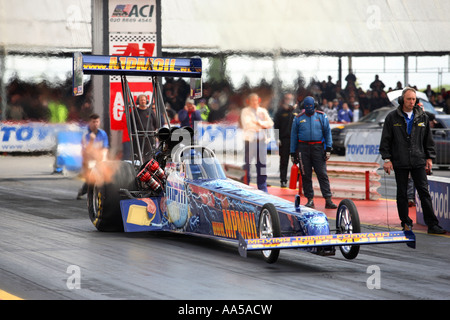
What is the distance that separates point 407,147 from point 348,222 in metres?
2.58

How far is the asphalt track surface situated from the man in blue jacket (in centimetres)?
220

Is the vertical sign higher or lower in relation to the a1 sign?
higher

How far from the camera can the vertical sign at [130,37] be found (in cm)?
1805

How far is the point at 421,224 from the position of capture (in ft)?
41.4

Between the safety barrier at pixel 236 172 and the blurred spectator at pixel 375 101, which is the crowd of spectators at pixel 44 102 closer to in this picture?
the safety barrier at pixel 236 172

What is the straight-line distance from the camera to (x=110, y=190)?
1158 centimetres

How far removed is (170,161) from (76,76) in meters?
1.75

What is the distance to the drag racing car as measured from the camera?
8.58 meters

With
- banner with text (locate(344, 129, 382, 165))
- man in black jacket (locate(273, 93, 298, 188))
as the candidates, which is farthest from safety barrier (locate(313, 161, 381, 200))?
banner with text (locate(344, 129, 382, 165))

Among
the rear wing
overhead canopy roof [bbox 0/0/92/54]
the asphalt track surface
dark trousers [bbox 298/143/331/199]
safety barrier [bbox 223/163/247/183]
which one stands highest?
overhead canopy roof [bbox 0/0/92/54]

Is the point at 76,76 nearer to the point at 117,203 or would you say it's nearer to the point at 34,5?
the point at 117,203

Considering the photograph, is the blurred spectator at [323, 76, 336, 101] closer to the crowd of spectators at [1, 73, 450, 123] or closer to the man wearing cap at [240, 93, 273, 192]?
the crowd of spectators at [1, 73, 450, 123]

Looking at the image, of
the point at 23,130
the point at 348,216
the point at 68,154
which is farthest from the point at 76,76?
the point at 23,130
